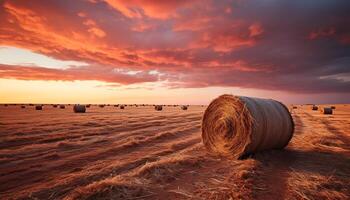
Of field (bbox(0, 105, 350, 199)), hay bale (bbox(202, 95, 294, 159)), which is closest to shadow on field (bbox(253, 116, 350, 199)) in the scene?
field (bbox(0, 105, 350, 199))

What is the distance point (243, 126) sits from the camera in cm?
879

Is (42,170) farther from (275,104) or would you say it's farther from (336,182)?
(275,104)

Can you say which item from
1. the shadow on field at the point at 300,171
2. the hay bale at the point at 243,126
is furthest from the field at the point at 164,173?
the hay bale at the point at 243,126

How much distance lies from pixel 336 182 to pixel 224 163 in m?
2.95

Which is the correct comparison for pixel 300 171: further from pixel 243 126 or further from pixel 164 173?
pixel 164 173

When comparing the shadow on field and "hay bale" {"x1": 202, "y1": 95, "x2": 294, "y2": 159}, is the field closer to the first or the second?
the shadow on field

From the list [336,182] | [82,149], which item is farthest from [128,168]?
[336,182]

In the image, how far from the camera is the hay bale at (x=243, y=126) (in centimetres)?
863

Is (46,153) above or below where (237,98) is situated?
below

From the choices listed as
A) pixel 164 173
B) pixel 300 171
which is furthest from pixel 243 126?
pixel 164 173

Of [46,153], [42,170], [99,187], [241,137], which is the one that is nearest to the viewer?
[99,187]

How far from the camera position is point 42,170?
7.26 metres

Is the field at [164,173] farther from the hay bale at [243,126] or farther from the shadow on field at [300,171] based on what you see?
the hay bale at [243,126]

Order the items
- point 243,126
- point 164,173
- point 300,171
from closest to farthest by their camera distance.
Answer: point 164,173 < point 300,171 < point 243,126
